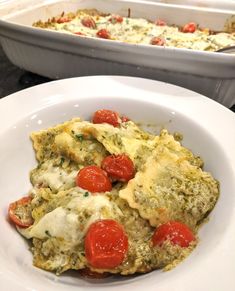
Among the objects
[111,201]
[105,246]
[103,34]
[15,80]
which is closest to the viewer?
[105,246]

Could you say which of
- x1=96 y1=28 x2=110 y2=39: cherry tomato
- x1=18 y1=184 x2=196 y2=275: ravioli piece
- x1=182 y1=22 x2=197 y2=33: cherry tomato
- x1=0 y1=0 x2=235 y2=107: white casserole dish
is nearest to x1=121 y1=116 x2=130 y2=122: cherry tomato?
x1=0 y1=0 x2=235 y2=107: white casserole dish

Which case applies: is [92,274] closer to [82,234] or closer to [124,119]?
[82,234]

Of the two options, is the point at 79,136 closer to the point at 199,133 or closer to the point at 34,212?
the point at 34,212

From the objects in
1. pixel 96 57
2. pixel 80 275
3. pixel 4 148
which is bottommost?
pixel 80 275

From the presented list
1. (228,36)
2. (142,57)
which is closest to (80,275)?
(142,57)

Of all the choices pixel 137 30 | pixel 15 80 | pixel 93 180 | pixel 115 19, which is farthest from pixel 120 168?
pixel 115 19
